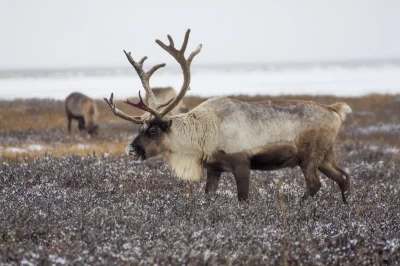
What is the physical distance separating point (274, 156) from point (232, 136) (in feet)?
1.97

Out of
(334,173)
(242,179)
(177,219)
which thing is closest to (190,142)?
(242,179)

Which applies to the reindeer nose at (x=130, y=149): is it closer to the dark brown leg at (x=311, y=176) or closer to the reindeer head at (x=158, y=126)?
→ the reindeer head at (x=158, y=126)

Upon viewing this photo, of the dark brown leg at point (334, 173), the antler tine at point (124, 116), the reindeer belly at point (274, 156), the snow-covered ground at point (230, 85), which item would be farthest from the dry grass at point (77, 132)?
the snow-covered ground at point (230, 85)

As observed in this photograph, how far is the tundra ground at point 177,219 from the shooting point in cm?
440

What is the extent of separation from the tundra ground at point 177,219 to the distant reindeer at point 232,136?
0.41 m

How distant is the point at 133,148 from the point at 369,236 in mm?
3372

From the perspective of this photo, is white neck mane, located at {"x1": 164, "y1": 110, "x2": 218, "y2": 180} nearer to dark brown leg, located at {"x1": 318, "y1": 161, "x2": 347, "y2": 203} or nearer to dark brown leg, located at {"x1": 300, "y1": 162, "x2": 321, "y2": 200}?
dark brown leg, located at {"x1": 300, "y1": 162, "x2": 321, "y2": 200}

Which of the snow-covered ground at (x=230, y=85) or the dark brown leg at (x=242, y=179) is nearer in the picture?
the dark brown leg at (x=242, y=179)

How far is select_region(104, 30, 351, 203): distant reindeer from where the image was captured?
281 inches

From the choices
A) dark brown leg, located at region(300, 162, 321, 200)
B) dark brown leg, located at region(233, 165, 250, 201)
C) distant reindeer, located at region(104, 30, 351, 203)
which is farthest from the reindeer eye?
dark brown leg, located at region(300, 162, 321, 200)

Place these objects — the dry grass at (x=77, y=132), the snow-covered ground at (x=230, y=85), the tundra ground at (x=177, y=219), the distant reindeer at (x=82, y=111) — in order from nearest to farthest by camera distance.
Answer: the tundra ground at (x=177, y=219), the dry grass at (x=77, y=132), the distant reindeer at (x=82, y=111), the snow-covered ground at (x=230, y=85)

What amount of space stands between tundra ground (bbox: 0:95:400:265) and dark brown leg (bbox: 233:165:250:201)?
7.7 inches

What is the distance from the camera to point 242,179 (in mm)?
6961

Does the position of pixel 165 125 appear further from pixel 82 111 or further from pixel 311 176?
pixel 82 111
